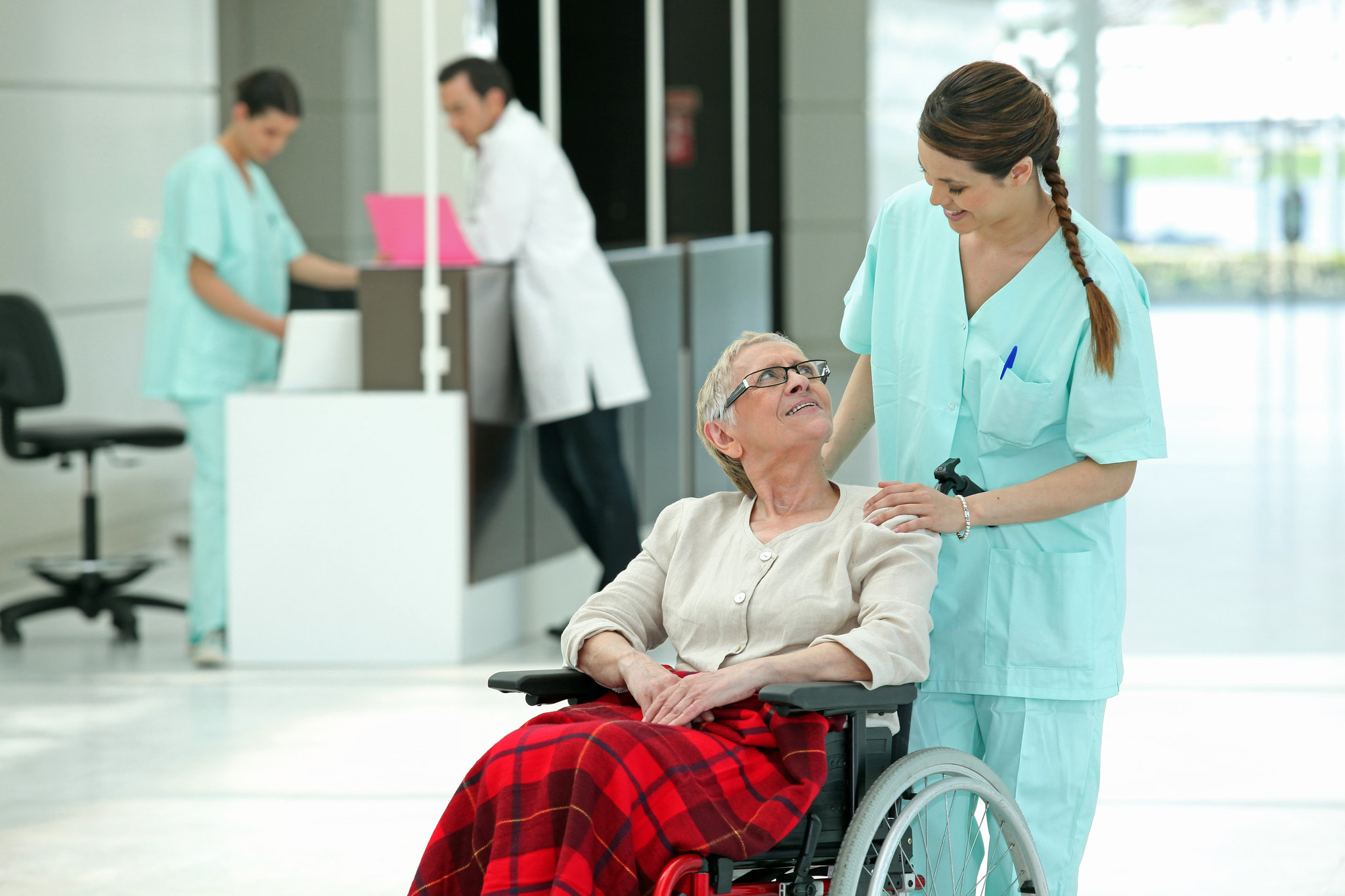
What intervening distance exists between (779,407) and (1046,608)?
0.42 metres

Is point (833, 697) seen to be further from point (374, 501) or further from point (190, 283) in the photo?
point (190, 283)

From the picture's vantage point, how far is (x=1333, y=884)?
289 centimetres

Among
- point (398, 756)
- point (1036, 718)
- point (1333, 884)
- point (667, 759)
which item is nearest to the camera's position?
point (667, 759)

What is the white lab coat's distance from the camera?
4637mm

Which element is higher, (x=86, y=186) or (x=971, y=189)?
(x=86, y=186)

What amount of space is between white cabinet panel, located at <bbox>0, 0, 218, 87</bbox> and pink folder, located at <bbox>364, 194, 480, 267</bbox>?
7.37 feet

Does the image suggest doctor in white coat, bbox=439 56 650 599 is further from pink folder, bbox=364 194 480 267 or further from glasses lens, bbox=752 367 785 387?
glasses lens, bbox=752 367 785 387

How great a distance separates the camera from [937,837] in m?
2.12

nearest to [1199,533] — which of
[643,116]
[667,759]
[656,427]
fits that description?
[656,427]

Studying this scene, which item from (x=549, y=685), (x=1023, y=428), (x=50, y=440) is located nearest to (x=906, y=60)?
(x=50, y=440)

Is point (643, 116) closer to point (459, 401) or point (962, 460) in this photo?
point (459, 401)

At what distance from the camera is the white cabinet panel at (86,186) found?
620 cm

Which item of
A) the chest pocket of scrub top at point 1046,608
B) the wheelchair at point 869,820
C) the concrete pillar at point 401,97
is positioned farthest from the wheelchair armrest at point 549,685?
the concrete pillar at point 401,97

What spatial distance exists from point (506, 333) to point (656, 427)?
1337 millimetres
